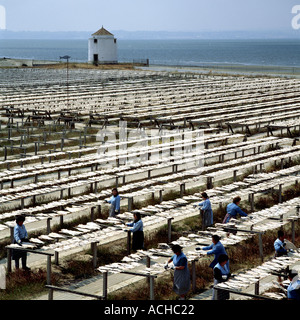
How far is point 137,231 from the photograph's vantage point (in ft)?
45.1

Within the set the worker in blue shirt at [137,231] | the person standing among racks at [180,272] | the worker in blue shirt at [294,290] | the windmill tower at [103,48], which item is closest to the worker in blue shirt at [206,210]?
the worker in blue shirt at [137,231]

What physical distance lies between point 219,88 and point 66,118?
22376 mm

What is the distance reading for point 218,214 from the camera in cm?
1739

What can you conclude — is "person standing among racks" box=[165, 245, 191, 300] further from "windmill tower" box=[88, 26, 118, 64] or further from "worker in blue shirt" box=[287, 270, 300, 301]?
"windmill tower" box=[88, 26, 118, 64]

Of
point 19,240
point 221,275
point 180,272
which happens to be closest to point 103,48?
point 19,240

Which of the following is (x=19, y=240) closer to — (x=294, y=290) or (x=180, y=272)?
(x=180, y=272)

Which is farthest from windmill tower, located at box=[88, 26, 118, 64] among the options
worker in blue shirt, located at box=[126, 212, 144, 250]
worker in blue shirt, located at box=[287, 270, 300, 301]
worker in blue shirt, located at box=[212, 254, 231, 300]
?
worker in blue shirt, located at box=[287, 270, 300, 301]

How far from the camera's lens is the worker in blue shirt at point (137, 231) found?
1366 centimetres

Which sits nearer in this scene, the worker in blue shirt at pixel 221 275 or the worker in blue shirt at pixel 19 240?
the worker in blue shirt at pixel 221 275

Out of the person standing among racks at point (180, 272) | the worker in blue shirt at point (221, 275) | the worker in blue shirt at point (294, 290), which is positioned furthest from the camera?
the person standing among racks at point (180, 272)

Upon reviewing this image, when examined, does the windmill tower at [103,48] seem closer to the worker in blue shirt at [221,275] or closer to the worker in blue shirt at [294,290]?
the worker in blue shirt at [221,275]
